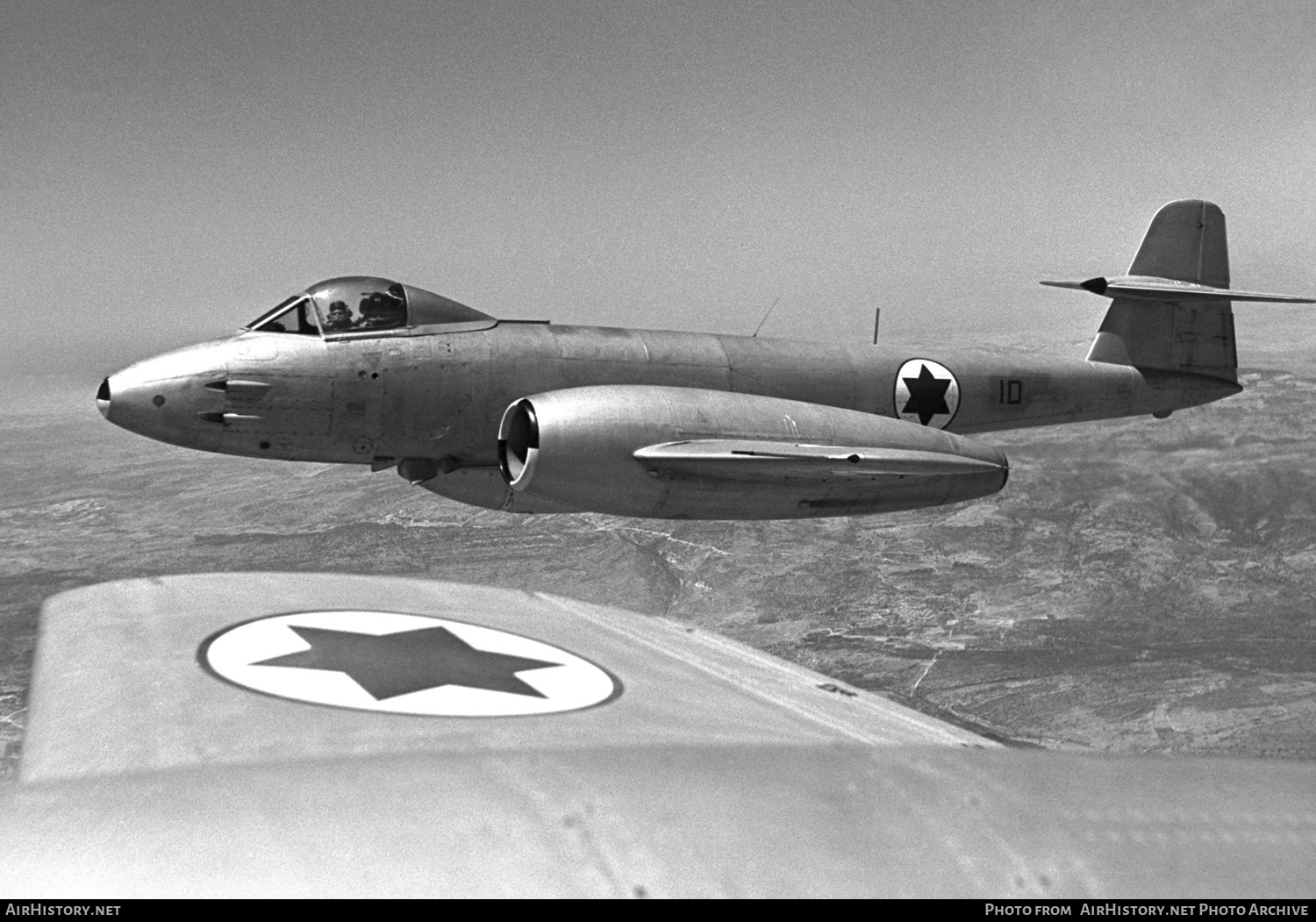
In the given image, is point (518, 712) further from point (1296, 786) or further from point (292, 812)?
point (1296, 786)

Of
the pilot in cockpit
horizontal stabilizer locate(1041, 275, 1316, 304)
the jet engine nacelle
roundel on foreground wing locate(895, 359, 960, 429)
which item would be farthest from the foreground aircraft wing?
horizontal stabilizer locate(1041, 275, 1316, 304)

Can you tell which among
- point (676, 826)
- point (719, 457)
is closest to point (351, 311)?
point (719, 457)

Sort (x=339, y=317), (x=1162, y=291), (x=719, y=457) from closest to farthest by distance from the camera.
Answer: (x=719, y=457)
(x=339, y=317)
(x=1162, y=291)

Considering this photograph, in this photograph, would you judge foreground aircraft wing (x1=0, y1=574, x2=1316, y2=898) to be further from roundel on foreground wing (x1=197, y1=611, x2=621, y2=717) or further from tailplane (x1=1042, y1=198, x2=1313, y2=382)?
tailplane (x1=1042, y1=198, x2=1313, y2=382)

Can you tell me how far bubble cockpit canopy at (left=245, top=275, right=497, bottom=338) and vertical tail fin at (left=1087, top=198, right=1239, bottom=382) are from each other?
15.3 metres

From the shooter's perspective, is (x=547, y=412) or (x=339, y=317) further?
(x=339, y=317)

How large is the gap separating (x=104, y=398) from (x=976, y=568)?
11566 cm

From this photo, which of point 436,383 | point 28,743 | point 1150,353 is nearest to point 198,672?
point 28,743

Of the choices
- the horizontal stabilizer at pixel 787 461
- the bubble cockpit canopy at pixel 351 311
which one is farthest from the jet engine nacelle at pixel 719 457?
the bubble cockpit canopy at pixel 351 311

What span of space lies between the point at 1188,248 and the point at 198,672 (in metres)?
24.7

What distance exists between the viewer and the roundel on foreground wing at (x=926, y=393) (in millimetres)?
18766

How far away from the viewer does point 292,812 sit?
2955 millimetres

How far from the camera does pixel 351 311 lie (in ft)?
49.4

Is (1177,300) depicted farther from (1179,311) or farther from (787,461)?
(787,461)
